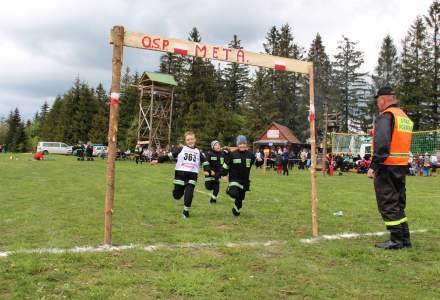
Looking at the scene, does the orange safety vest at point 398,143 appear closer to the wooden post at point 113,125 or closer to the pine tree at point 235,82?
the wooden post at point 113,125

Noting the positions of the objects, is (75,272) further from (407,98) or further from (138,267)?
(407,98)

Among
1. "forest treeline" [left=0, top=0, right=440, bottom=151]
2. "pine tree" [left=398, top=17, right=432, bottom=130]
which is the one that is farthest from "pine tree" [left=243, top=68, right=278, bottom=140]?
"pine tree" [left=398, top=17, right=432, bottom=130]

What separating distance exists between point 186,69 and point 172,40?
63.4 m

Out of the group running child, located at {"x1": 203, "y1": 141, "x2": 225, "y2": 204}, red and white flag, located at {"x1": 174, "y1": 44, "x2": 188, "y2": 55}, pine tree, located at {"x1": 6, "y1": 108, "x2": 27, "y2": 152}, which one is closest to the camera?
red and white flag, located at {"x1": 174, "y1": 44, "x2": 188, "y2": 55}

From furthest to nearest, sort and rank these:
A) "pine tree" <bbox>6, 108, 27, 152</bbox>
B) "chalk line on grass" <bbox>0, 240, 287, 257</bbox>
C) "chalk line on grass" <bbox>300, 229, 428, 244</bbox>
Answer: "pine tree" <bbox>6, 108, 27, 152</bbox>, "chalk line on grass" <bbox>300, 229, 428, 244</bbox>, "chalk line on grass" <bbox>0, 240, 287, 257</bbox>

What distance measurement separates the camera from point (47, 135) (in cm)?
8356

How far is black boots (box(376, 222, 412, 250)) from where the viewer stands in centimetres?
628

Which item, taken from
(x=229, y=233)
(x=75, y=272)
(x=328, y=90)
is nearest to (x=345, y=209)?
(x=229, y=233)

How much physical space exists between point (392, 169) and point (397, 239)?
1.01 metres

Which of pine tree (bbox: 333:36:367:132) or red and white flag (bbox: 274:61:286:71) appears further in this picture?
pine tree (bbox: 333:36:367:132)

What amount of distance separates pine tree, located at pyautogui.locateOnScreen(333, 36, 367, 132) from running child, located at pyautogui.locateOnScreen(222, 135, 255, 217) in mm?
62479

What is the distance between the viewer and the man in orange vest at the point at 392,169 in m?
6.31

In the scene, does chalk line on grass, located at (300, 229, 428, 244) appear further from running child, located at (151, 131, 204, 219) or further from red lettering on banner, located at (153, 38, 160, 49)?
red lettering on banner, located at (153, 38, 160, 49)

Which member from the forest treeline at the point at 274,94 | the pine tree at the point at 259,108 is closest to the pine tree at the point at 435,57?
the forest treeline at the point at 274,94
